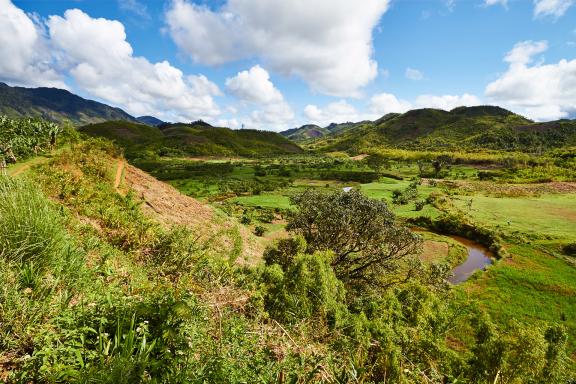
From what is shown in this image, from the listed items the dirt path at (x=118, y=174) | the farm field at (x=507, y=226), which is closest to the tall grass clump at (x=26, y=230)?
the dirt path at (x=118, y=174)

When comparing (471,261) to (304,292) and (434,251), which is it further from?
(304,292)

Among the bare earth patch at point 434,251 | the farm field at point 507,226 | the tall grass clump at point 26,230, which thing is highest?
the tall grass clump at point 26,230

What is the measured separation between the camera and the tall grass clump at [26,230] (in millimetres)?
5570

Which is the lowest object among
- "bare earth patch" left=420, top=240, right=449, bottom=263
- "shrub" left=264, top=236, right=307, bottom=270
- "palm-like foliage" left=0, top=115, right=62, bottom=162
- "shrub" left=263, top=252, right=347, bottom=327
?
"bare earth patch" left=420, top=240, right=449, bottom=263

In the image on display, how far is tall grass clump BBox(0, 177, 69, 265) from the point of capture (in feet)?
18.3

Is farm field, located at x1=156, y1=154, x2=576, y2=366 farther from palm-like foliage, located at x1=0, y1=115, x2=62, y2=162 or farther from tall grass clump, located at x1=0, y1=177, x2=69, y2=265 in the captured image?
palm-like foliage, located at x1=0, y1=115, x2=62, y2=162

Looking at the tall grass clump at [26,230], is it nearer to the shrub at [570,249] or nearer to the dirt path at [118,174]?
the dirt path at [118,174]

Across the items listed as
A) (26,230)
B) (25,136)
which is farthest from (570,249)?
(25,136)

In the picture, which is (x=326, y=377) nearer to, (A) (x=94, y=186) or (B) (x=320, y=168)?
(A) (x=94, y=186)

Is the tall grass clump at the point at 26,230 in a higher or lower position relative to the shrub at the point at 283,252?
higher

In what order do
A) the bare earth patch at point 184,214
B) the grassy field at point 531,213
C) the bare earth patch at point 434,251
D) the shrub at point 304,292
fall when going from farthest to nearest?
the grassy field at point 531,213, the bare earth patch at point 434,251, the bare earth patch at point 184,214, the shrub at point 304,292

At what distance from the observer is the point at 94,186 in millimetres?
16484

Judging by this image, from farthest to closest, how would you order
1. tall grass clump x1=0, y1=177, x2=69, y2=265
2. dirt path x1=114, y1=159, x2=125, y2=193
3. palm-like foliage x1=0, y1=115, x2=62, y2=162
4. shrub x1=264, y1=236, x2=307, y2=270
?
shrub x1=264, y1=236, x2=307, y2=270 → dirt path x1=114, y1=159, x2=125, y2=193 → palm-like foliage x1=0, y1=115, x2=62, y2=162 → tall grass clump x1=0, y1=177, x2=69, y2=265

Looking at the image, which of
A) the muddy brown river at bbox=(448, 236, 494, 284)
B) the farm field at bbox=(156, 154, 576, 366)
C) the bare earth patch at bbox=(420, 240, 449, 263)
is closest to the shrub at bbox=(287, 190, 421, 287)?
the farm field at bbox=(156, 154, 576, 366)
